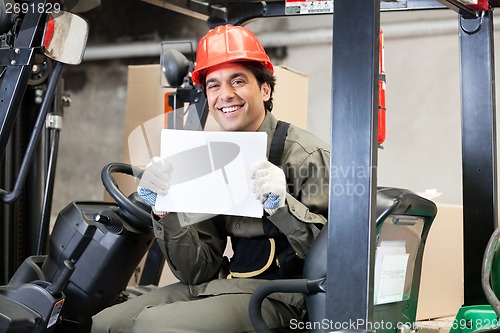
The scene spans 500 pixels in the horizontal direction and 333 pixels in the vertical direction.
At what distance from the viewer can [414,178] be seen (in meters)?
6.03

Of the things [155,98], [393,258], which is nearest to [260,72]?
[393,258]


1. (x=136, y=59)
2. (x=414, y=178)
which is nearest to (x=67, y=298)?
(x=414, y=178)

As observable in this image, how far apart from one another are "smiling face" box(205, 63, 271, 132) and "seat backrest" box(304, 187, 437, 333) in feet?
2.02

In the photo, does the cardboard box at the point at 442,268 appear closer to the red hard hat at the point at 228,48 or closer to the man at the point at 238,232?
the man at the point at 238,232

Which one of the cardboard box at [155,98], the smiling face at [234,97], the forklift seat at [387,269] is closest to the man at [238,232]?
the smiling face at [234,97]

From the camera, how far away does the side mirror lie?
264 cm

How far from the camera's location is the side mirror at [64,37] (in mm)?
2645

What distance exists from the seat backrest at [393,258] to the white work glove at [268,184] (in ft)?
0.53

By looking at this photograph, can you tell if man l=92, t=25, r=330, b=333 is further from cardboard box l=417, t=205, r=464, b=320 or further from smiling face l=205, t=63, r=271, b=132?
cardboard box l=417, t=205, r=464, b=320

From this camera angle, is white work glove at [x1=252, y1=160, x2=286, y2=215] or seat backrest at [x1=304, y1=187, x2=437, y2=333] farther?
white work glove at [x1=252, y1=160, x2=286, y2=215]

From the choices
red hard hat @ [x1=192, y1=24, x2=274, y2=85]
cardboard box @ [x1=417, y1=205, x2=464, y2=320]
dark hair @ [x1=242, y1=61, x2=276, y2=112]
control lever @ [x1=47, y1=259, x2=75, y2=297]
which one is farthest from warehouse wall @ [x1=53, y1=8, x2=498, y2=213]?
control lever @ [x1=47, y1=259, x2=75, y2=297]

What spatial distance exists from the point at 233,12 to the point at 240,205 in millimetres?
1189

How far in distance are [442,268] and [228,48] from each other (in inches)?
61.2

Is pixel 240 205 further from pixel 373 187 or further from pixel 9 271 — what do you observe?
pixel 9 271
